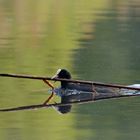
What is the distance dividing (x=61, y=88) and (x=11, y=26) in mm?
13634

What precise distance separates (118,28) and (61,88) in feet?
42.8

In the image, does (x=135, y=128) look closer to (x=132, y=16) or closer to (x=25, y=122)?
(x=25, y=122)

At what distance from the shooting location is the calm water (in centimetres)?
980

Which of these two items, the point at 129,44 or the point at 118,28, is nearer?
the point at 129,44

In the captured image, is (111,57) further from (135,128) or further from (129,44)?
(135,128)

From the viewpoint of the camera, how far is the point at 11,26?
25.1 metres

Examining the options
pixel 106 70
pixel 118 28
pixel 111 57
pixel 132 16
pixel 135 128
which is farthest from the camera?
pixel 132 16

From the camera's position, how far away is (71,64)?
14891 millimetres

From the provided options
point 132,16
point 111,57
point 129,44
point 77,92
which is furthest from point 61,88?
point 132,16

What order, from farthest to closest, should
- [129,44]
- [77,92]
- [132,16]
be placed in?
[132,16]
[129,44]
[77,92]

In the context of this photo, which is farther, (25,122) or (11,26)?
(11,26)

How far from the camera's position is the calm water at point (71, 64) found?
386 inches

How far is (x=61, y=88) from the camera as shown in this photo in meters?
11.6

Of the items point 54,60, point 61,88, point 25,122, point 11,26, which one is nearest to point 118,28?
point 11,26
